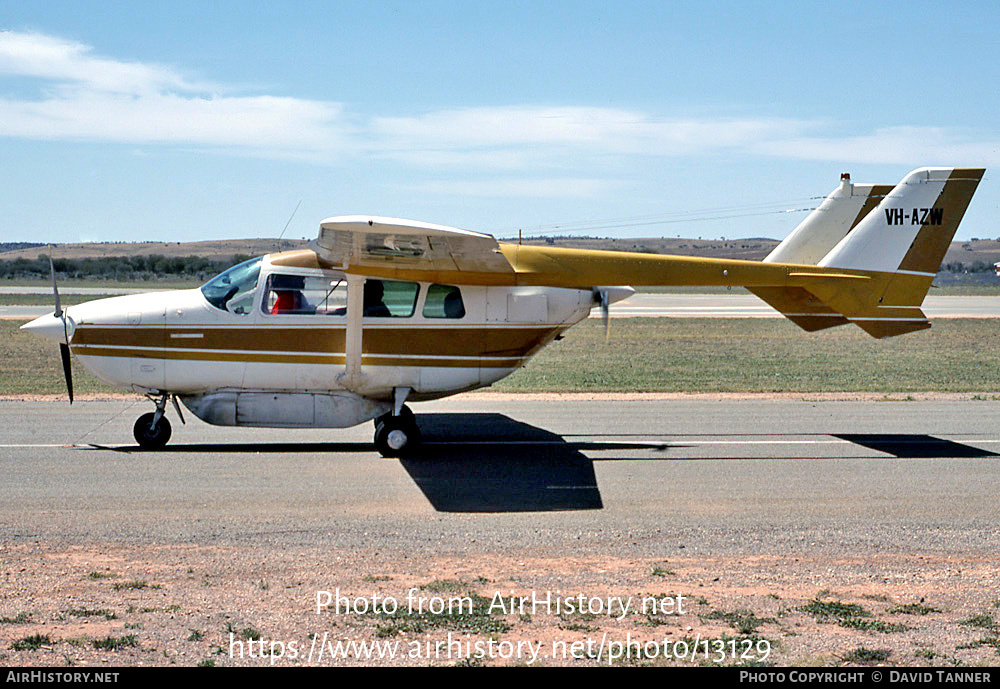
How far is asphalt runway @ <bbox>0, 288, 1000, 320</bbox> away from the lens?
45469 mm

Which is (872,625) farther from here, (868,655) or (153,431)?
(153,431)

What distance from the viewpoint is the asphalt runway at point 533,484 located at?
8.48 meters

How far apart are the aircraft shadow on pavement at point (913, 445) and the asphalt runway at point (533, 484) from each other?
5 cm

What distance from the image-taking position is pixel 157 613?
21.0 feet

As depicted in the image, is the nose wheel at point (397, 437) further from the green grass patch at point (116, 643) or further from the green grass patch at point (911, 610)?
the green grass patch at point (911, 610)

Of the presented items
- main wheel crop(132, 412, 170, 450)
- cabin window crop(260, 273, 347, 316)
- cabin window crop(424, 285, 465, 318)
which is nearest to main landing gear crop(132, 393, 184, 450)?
main wheel crop(132, 412, 170, 450)

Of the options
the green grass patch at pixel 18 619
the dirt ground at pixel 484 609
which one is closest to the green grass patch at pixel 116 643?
the dirt ground at pixel 484 609

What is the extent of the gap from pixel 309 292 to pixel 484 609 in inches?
266

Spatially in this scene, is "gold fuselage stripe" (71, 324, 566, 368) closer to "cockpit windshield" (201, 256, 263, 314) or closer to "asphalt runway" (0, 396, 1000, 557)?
"cockpit windshield" (201, 256, 263, 314)

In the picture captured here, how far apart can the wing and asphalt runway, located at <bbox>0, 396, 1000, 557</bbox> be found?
7.79ft

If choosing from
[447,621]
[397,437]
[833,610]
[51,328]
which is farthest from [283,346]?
[833,610]

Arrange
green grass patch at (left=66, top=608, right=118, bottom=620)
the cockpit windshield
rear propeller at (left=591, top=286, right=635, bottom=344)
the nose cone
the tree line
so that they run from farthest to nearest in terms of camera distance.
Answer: the tree line, rear propeller at (left=591, top=286, right=635, bottom=344), the cockpit windshield, the nose cone, green grass patch at (left=66, top=608, right=118, bottom=620)

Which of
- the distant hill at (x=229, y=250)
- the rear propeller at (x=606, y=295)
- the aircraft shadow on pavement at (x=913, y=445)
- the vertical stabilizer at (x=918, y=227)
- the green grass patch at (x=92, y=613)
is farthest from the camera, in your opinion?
the distant hill at (x=229, y=250)

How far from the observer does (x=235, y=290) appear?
40.7 ft
